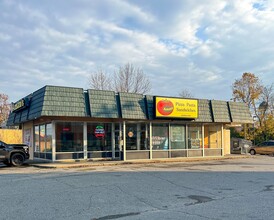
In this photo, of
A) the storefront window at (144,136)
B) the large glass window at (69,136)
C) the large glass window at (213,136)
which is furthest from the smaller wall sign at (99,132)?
the large glass window at (213,136)

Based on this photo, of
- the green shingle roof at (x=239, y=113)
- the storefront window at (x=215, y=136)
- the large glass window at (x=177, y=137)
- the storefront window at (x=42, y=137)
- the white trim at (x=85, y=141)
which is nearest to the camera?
the white trim at (x=85, y=141)

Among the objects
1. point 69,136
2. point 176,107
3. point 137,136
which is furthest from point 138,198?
point 176,107

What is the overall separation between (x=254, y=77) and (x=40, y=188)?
38.5 m

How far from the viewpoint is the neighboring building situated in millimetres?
21078

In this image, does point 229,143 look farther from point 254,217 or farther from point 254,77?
point 254,217

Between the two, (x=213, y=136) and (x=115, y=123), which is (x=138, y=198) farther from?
(x=213, y=136)

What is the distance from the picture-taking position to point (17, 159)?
69.7 feet

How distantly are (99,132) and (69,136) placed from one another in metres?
2.32

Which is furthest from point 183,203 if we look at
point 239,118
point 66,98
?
point 239,118

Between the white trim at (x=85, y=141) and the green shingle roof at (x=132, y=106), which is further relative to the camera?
the white trim at (x=85, y=141)

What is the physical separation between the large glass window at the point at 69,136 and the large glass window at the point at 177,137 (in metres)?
7.52

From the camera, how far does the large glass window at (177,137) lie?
26062 mm

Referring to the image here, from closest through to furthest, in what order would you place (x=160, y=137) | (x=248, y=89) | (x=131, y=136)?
1. (x=131, y=136)
2. (x=160, y=137)
3. (x=248, y=89)

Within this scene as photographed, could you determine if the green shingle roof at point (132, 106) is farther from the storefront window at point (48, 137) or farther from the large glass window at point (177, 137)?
the storefront window at point (48, 137)
